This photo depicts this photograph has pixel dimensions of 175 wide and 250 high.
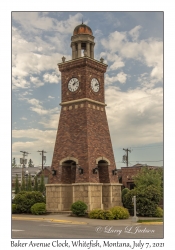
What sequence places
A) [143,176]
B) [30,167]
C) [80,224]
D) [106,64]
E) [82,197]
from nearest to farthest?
[80,224] → [82,197] → [106,64] → [143,176] → [30,167]

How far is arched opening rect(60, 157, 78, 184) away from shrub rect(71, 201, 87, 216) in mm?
3730

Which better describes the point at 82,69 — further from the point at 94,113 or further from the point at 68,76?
the point at 94,113

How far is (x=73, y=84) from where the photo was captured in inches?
1228

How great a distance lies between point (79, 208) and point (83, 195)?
163cm

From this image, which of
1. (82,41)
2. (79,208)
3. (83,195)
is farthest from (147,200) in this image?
(82,41)

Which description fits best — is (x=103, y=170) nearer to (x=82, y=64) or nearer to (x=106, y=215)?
(x=106, y=215)

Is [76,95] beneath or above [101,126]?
above

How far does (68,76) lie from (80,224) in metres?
13.8

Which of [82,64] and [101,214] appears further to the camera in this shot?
[82,64]

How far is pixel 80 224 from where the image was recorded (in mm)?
23219

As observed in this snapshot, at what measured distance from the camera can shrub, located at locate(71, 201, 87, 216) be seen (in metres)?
27.1

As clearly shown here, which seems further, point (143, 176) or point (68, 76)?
point (143, 176)
